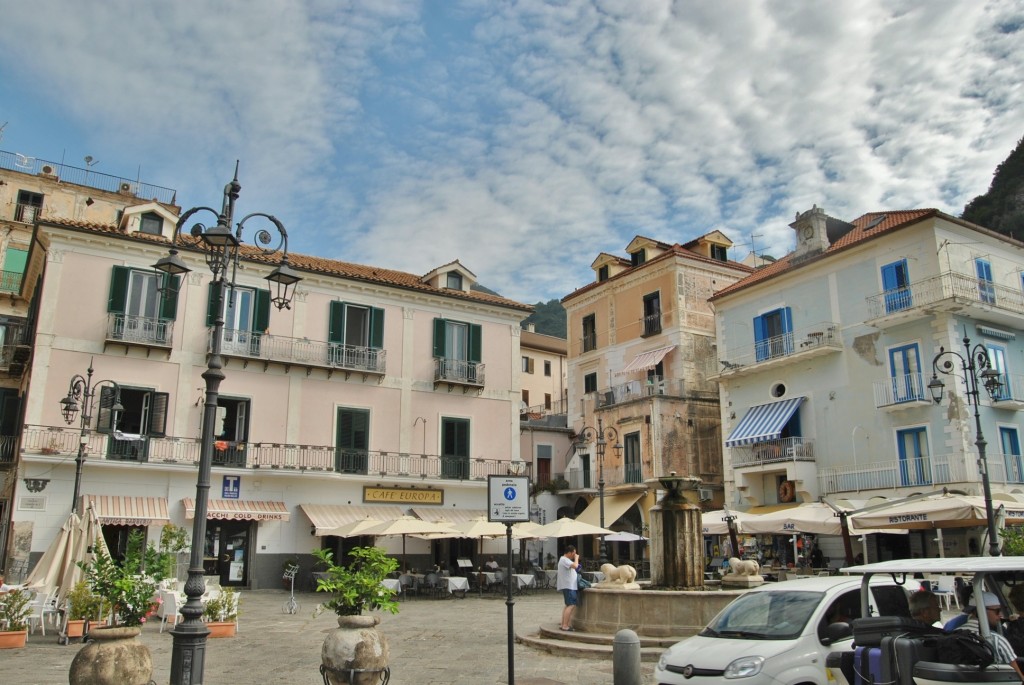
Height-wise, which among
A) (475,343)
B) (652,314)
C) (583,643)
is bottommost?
(583,643)

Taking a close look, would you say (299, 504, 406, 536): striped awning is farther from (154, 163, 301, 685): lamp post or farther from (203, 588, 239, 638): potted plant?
(154, 163, 301, 685): lamp post

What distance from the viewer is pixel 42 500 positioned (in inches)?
919

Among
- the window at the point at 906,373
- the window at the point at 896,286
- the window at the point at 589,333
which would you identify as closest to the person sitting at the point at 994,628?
the window at the point at 906,373

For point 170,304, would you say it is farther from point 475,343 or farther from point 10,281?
point 10,281

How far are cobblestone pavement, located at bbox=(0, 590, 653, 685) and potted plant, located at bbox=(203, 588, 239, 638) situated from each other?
29cm

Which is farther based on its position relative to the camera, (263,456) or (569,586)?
(263,456)

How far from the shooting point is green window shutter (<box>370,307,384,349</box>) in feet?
97.5

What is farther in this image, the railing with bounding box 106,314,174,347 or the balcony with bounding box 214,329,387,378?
the balcony with bounding box 214,329,387,378

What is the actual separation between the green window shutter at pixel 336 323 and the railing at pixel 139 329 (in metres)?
5.28

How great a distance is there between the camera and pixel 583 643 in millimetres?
13703

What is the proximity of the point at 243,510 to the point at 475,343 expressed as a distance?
1084cm

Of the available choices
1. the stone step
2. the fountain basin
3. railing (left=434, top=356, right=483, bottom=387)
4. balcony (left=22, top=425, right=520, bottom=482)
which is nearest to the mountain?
railing (left=434, top=356, right=483, bottom=387)

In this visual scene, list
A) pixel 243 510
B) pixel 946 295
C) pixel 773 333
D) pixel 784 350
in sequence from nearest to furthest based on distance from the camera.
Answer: pixel 946 295
pixel 243 510
pixel 784 350
pixel 773 333

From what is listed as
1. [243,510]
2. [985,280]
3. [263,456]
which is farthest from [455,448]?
[985,280]
